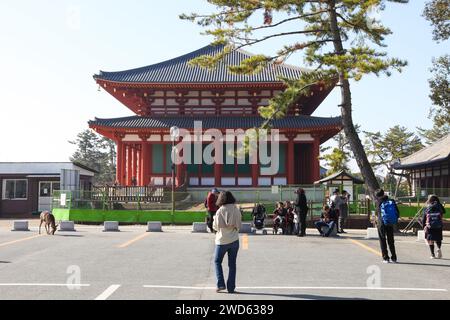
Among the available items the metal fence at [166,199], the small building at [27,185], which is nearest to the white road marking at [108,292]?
the metal fence at [166,199]

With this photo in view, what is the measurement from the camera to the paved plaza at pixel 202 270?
7.41 metres

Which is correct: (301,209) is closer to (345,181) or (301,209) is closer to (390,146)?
(345,181)

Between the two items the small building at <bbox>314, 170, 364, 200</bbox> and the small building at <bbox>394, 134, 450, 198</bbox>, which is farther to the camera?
the small building at <bbox>394, 134, 450, 198</bbox>

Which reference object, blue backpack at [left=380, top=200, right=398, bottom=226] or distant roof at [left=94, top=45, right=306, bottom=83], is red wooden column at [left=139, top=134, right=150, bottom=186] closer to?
distant roof at [left=94, top=45, right=306, bottom=83]

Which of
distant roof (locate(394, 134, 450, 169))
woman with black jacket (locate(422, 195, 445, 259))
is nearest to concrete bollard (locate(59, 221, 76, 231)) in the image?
woman with black jacket (locate(422, 195, 445, 259))

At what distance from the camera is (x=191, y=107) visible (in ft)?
112

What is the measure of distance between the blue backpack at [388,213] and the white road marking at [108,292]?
592 cm

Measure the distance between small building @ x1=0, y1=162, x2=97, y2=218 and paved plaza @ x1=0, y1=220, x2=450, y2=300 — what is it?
2044 cm

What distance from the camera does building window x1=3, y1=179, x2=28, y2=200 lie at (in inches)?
1366

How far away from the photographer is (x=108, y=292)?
7.37 metres

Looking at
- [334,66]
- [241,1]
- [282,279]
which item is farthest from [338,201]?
[282,279]

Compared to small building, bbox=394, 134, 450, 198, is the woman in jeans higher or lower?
lower

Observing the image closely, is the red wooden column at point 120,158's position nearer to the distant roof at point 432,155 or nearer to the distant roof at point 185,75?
the distant roof at point 185,75

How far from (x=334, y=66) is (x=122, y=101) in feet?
78.4
